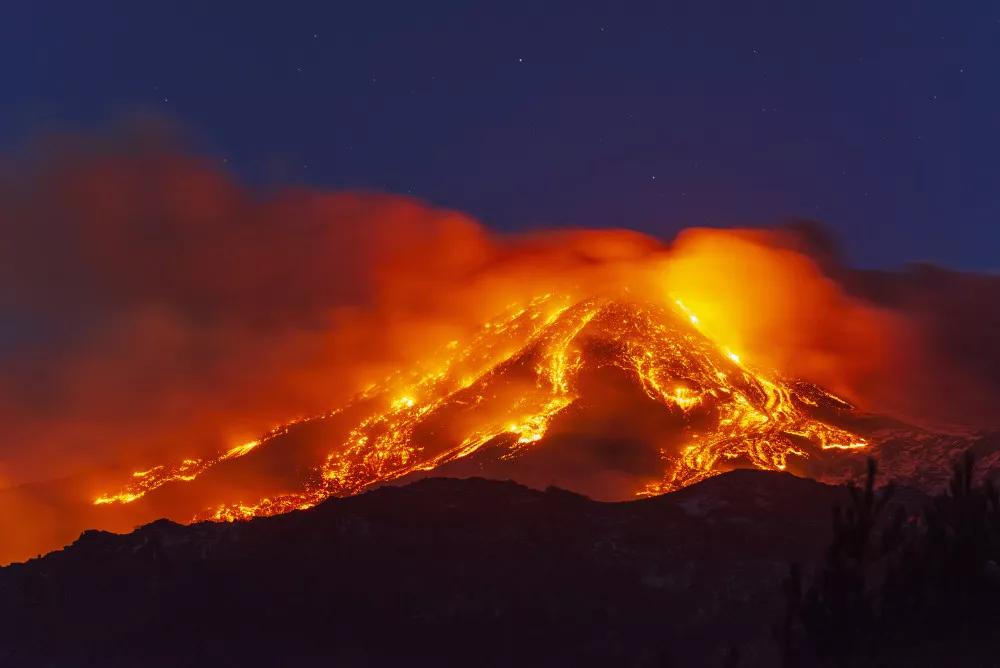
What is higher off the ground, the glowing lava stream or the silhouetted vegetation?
the glowing lava stream

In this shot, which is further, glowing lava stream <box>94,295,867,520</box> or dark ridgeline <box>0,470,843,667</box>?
glowing lava stream <box>94,295,867,520</box>

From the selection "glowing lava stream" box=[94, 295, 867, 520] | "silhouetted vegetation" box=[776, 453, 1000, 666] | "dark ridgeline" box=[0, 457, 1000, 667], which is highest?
"glowing lava stream" box=[94, 295, 867, 520]

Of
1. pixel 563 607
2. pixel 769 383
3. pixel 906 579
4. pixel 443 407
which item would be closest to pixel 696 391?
pixel 769 383

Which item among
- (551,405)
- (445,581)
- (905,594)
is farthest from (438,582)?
(905,594)

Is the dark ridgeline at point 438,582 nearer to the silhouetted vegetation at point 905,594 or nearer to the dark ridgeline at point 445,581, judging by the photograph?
the dark ridgeline at point 445,581

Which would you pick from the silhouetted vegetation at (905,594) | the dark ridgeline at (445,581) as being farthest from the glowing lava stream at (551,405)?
the silhouetted vegetation at (905,594)

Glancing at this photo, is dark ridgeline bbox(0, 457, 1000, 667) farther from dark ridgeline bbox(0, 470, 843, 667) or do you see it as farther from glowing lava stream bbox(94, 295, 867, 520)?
glowing lava stream bbox(94, 295, 867, 520)

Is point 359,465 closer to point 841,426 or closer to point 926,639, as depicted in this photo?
point 841,426

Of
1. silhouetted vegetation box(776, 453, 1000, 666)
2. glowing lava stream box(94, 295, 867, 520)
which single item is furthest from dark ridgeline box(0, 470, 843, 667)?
silhouetted vegetation box(776, 453, 1000, 666)
